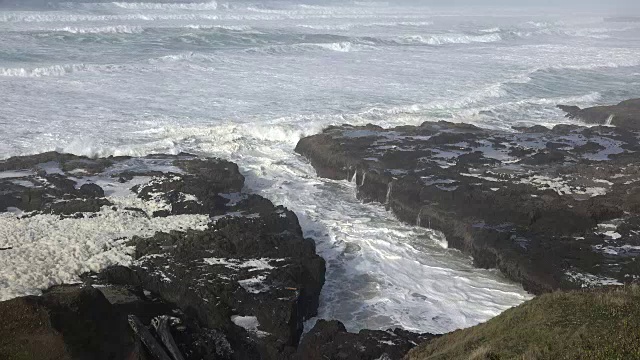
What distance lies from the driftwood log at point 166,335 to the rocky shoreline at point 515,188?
7.57 metres

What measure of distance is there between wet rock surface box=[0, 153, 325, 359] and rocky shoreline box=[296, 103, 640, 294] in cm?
381

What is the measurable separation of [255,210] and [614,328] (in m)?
9.31

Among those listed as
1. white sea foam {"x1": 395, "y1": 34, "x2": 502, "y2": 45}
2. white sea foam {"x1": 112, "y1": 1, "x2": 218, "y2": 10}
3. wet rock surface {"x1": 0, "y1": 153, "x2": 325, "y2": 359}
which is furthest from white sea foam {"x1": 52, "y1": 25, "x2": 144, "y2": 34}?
wet rock surface {"x1": 0, "y1": 153, "x2": 325, "y2": 359}

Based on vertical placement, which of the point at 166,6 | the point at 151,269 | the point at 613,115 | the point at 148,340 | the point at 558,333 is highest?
the point at 166,6

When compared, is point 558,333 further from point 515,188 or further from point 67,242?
point 515,188

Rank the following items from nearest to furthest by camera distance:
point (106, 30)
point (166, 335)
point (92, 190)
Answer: point (166, 335)
point (92, 190)
point (106, 30)

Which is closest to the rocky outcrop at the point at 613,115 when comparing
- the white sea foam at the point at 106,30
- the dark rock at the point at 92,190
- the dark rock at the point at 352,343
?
the dark rock at the point at 352,343

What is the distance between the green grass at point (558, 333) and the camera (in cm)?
777

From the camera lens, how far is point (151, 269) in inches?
485

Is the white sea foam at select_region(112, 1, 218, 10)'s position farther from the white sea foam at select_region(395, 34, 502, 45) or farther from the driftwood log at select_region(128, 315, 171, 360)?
the driftwood log at select_region(128, 315, 171, 360)

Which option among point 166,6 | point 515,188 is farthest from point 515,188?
point 166,6

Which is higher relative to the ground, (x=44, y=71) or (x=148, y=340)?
(x=148, y=340)

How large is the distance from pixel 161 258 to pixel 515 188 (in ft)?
31.0

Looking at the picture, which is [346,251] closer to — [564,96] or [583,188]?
[583,188]
